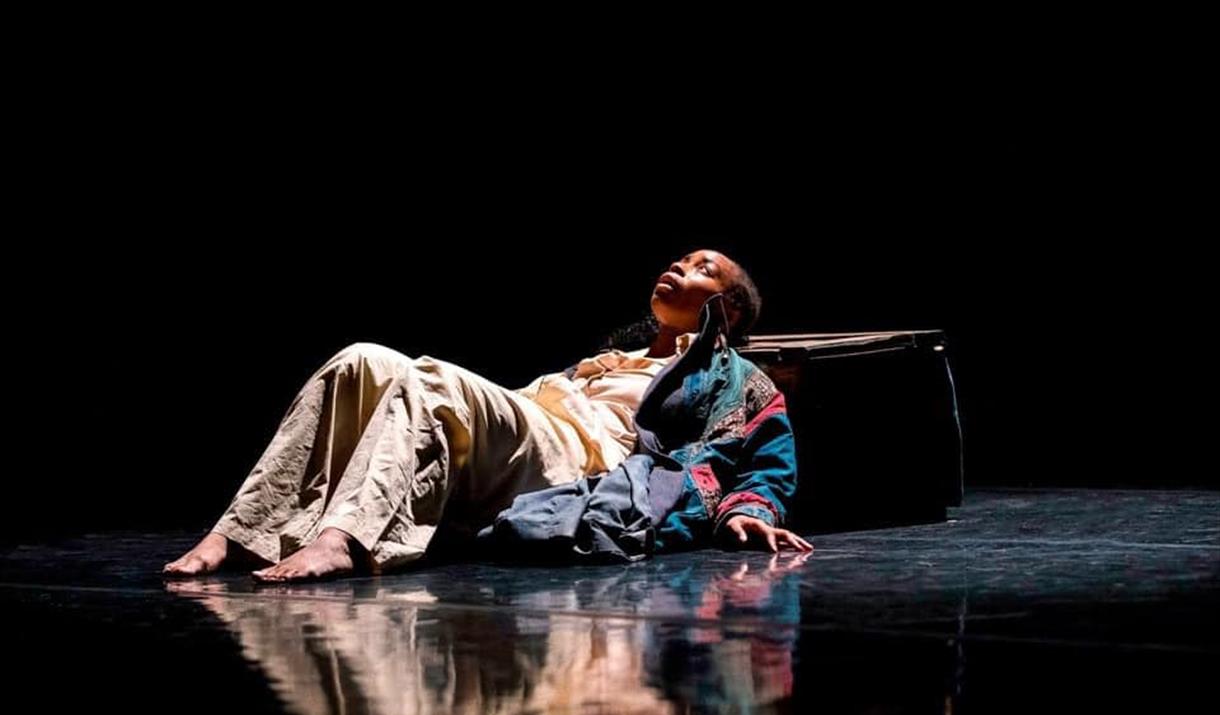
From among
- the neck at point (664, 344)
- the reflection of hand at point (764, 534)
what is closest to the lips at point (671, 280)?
the neck at point (664, 344)

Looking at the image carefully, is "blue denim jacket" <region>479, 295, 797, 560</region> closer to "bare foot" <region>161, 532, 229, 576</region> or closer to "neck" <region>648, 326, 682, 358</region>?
"neck" <region>648, 326, 682, 358</region>

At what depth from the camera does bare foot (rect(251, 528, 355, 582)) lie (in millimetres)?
2324

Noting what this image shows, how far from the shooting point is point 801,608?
193 cm

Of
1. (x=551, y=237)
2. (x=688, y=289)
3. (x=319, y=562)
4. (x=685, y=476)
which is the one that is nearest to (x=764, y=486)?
(x=685, y=476)

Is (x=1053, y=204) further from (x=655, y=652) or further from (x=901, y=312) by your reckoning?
(x=655, y=652)

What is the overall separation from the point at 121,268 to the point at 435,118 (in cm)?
112

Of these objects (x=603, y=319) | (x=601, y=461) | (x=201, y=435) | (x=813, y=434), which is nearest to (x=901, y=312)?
(x=603, y=319)

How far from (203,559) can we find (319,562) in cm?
26

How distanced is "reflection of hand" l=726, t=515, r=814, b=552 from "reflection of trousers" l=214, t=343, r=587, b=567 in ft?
1.22

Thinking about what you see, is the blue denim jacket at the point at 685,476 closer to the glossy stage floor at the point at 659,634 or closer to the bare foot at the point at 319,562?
the glossy stage floor at the point at 659,634

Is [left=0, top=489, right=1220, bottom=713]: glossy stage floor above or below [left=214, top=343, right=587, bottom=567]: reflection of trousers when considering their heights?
below

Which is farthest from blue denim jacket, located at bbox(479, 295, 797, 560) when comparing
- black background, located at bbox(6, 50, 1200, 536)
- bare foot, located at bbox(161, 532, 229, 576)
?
black background, located at bbox(6, 50, 1200, 536)

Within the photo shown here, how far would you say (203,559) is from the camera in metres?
2.49

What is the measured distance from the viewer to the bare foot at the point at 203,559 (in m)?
2.45
